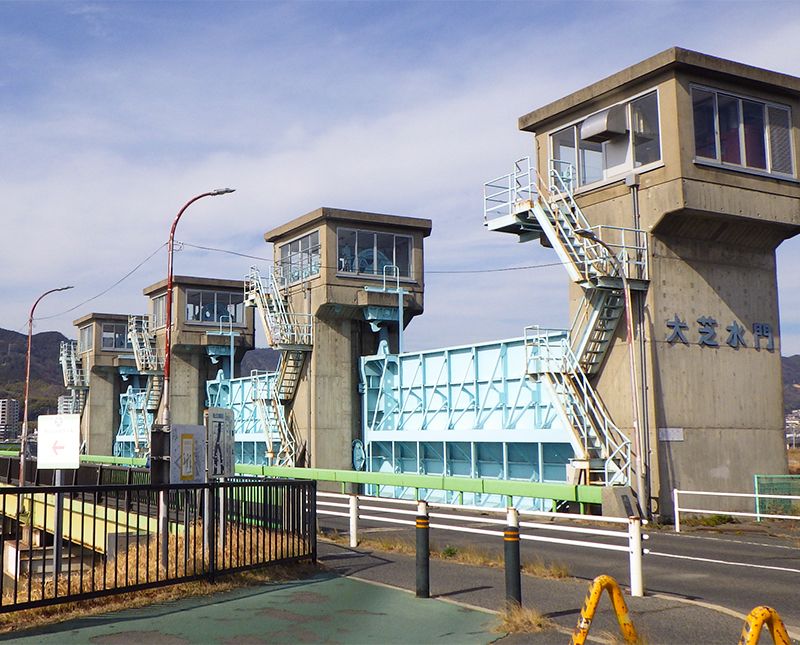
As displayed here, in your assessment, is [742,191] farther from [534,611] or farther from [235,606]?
[235,606]

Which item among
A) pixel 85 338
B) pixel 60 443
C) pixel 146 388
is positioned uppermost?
pixel 85 338

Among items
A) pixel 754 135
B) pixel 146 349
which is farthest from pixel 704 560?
pixel 146 349

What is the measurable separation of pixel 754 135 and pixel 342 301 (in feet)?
53.6

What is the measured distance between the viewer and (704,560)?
44.2ft

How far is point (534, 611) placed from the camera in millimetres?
8633

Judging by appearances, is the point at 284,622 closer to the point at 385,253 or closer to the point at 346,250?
the point at 346,250

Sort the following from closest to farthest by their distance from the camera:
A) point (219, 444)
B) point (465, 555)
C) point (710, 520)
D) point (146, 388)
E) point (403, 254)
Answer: point (219, 444)
point (465, 555)
point (710, 520)
point (403, 254)
point (146, 388)

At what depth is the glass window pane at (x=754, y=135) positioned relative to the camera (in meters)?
21.6

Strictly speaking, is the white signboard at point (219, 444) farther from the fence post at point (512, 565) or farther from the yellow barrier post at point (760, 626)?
the yellow barrier post at point (760, 626)

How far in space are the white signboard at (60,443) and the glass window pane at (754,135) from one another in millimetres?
17528

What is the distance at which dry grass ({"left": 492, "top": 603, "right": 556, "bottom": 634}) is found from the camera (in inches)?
319

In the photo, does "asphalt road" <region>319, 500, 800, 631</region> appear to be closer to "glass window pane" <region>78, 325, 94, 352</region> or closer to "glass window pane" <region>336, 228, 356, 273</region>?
"glass window pane" <region>336, 228, 356, 273</region>

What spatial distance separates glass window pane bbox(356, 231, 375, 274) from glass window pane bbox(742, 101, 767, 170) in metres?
15.9

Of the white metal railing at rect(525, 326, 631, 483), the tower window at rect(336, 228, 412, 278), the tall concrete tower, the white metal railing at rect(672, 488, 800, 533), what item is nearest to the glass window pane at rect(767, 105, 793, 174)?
the white metal railing at rect(525, 326, 631, 483)
